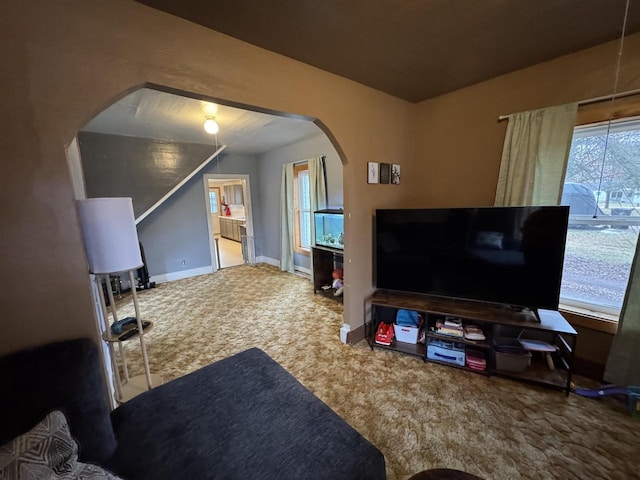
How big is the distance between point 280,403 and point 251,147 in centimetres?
453

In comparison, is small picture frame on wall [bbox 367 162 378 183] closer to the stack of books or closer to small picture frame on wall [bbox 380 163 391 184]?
small picture frame on wall [bbox 380 163 391 184]

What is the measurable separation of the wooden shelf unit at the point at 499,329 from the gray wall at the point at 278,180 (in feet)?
6.40

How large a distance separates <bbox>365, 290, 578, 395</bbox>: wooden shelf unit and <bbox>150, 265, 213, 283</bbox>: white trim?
3824 mm

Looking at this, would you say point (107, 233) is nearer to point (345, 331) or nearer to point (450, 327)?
point (345, 331)

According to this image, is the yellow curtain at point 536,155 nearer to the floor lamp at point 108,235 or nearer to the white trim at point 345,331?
the white trim at point 345,331

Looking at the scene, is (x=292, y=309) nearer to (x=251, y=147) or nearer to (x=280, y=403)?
(x=280, y=403)

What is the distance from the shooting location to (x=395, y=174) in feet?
8.71

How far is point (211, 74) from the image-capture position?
1.48 meters

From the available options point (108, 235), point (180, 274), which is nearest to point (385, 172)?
point (108, 235)

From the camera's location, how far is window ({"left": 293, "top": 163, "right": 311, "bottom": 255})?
461 centimetres

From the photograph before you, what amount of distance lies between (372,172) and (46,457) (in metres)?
2.52

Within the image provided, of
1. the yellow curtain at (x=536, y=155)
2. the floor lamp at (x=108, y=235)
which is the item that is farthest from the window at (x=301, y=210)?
the floor lamp at (x=108, y=235)

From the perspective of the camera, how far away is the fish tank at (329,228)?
356cm

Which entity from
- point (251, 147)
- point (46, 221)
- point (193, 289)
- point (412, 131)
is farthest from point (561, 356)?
point (251, 147)
